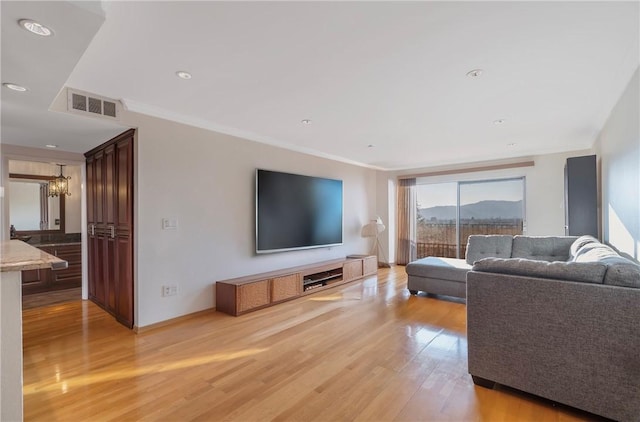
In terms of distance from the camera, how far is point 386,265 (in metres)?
6.83

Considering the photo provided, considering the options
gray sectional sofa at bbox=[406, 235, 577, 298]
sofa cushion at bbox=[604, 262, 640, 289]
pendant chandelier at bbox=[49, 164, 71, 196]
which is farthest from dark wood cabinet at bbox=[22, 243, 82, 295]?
sofa cushion at bbox=[604, 262, 640, 289]

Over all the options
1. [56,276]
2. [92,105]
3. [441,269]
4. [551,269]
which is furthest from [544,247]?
[56,276]

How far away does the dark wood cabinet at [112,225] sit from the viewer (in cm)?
321

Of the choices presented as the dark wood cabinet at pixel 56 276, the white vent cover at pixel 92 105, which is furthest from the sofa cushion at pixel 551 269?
the dark wood cabinet at pixel 56 276

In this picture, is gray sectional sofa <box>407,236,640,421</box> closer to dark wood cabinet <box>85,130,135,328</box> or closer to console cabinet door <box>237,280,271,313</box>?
console cabinet door <box>237,280,271,313</box>

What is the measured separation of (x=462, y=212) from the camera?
6242 millimetres

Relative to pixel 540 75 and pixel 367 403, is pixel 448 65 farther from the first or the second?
pixel 367 403

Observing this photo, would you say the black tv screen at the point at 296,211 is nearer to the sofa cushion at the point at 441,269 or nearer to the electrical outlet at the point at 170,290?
the electrical outlet at the point at 170,290

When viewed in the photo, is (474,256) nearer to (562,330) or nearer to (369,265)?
(369,265)

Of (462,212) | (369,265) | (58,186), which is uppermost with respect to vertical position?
(58,186)

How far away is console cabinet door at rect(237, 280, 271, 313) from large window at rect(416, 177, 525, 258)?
418 centimetres

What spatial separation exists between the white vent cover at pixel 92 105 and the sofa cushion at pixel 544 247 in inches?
197

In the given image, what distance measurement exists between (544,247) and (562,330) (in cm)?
259

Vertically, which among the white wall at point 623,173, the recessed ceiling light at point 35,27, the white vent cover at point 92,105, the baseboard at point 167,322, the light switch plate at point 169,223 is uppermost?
the white vent cover at point 92,105
